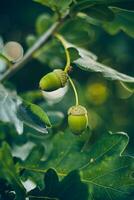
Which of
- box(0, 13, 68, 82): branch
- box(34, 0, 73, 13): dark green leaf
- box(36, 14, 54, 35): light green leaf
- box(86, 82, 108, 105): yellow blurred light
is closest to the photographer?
box(34, 0, 73, 13): dark green leaf

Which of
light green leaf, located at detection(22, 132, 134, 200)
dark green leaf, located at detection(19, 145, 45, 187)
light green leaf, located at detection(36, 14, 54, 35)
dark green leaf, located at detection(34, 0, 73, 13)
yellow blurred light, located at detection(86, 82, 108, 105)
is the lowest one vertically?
yellow blurred light, located at detection(86, 82, 108, 105)

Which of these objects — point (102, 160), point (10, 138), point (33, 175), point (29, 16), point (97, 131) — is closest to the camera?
point (102, 160)

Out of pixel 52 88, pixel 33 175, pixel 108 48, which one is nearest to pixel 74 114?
pixel 52 88

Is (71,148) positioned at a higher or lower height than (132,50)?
higher

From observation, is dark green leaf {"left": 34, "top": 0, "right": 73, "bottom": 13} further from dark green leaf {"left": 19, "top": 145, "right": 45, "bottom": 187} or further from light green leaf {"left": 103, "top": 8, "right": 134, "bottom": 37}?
dark green leaf {"left": 19, "top": 145, "right": 45, "bottom": 187}

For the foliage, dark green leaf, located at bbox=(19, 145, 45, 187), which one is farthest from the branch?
dark green leaf, located at bbox=(19, 145, 45, 187)

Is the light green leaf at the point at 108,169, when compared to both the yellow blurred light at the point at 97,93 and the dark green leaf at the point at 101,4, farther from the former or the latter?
the yellow blurred light at the point at 97,93

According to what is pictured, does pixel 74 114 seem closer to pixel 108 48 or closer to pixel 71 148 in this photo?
pixel 71 148

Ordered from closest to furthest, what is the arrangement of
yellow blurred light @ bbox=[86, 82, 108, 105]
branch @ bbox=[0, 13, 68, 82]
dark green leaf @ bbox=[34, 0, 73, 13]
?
dark green leaf @ bbox=[34, 0, 73, 13] < branch @ bbox=[0, 13, 68, 82] < yellow blurred light @ bbox=[86, 82, 108, 105]
